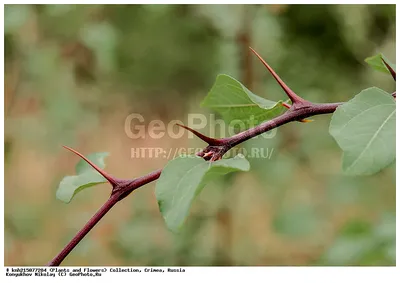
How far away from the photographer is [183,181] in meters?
A: 0.43

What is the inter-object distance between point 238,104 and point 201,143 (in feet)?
2.94

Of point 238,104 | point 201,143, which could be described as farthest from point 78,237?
point 201,143

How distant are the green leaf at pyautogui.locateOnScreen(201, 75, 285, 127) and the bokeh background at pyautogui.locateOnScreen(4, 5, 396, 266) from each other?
75cm

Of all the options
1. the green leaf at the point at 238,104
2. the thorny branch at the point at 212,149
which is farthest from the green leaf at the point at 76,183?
the green leaf at the point at 238,104

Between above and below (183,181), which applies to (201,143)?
below

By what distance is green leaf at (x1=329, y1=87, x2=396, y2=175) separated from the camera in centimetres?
43

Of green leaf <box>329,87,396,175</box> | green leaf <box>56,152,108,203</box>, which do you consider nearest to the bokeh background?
green leaf <box>56,152,108,203</box>

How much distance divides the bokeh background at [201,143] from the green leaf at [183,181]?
0.88m

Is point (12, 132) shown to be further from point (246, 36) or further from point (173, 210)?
point (173, 210)

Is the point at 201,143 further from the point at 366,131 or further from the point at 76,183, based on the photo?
the point at 366,131

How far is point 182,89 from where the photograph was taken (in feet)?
5.66

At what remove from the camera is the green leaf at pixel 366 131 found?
432 millimetres

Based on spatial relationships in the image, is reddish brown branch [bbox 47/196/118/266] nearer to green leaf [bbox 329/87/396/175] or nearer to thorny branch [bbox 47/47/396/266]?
thorny branch [bbox 47/47/396/266]

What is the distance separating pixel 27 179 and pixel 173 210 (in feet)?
3.77
